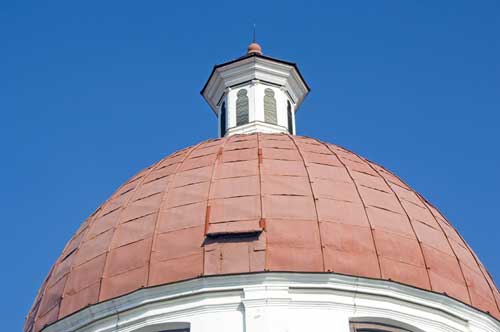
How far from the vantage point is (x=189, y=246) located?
23125 millimetres

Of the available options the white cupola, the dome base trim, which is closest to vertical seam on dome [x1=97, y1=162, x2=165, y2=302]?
the dome base trim

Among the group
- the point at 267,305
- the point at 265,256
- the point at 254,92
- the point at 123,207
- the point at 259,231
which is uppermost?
the point at 254,92

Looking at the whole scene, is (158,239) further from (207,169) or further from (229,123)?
(229,123)

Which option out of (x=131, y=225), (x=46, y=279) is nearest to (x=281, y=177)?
(x=131, y=225)

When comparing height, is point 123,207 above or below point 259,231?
above

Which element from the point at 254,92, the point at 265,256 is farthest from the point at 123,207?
the point at 254,92

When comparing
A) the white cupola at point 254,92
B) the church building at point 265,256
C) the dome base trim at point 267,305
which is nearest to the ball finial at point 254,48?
the white cupola at point 254,92

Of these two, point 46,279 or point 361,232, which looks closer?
point 361,232

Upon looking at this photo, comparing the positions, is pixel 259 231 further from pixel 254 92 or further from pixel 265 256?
pixel 254 92

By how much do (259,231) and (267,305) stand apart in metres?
1.61

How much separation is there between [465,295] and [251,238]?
482cm

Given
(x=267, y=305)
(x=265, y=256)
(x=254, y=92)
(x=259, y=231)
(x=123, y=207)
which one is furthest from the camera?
(x=254, y=92)

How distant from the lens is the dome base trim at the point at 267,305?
22.1 meters

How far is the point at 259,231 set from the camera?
75.2 ft
